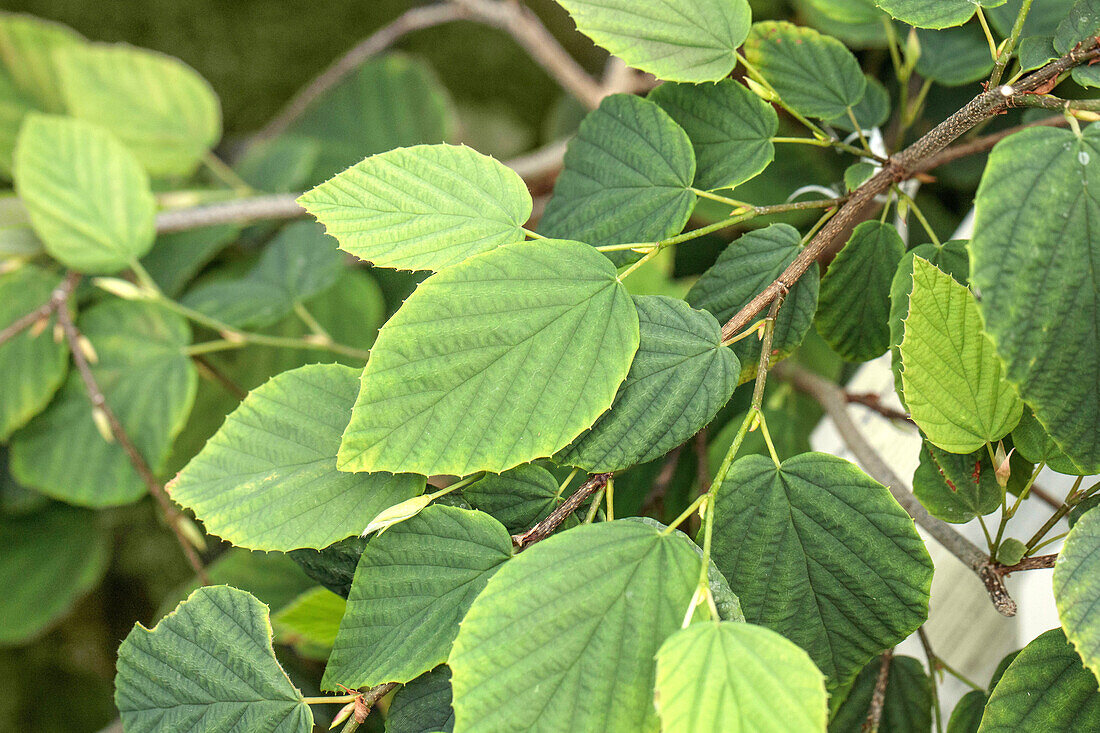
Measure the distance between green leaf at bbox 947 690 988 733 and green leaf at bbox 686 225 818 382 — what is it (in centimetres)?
21

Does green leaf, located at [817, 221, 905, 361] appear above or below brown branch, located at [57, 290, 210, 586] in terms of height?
above

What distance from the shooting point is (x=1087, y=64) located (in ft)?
0.99

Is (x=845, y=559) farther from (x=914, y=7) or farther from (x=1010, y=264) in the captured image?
(x=914, y=7)

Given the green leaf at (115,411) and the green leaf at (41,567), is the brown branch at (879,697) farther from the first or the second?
the green leaf at (41,567)

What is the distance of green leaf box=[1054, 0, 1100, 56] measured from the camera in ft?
1.00

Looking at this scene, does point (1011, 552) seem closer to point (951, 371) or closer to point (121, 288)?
point (951, 371)

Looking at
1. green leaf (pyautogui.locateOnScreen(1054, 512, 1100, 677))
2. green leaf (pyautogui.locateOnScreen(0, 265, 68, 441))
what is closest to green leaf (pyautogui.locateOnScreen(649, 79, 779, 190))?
green leaf (pyautogui.locateOnScreen(1054, 512, 1100, 677))

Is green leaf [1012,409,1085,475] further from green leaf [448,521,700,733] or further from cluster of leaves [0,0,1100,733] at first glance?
green leaf [448,521,700,733]

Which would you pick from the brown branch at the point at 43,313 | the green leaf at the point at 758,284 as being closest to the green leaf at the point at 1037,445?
the green leaf at the point at 758,284

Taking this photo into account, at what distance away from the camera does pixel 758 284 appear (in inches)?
14.8

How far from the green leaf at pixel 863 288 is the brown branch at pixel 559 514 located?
17cm

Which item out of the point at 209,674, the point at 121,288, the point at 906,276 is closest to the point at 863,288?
the point at 906,276

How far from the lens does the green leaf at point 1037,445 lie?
12.5 inches

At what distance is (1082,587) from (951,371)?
93 mm
